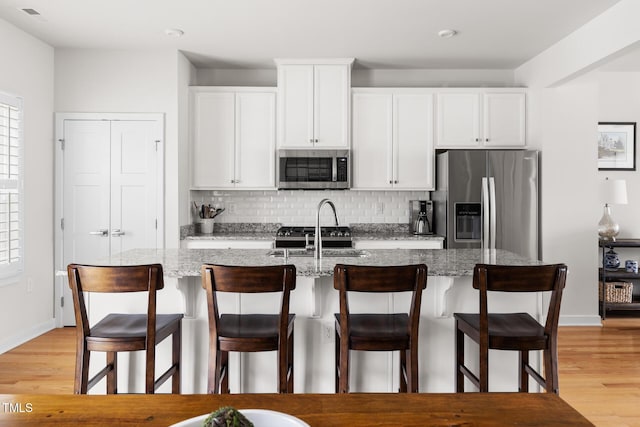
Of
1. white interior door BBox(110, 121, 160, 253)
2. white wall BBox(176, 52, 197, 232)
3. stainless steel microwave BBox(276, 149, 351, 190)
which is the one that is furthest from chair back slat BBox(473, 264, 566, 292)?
white interior door BBox(110, 121, 160, 253)

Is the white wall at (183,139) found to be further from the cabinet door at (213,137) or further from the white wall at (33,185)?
the white wall at (33,185)

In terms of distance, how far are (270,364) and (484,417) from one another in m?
1.78

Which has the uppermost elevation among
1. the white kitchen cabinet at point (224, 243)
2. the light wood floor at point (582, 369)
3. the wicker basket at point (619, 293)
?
the white kitchen cabinet at point (224, 243)

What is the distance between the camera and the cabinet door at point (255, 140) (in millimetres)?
4969

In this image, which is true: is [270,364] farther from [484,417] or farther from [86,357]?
[484,417]

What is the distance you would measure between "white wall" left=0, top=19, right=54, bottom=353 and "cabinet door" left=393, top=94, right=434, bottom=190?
3.53 metres

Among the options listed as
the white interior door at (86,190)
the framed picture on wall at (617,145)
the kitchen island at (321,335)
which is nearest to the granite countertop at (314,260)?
the kitchen island at (321,335)

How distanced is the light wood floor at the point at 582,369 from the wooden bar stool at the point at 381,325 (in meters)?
1.39

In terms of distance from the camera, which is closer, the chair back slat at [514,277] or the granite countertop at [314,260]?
the chair back slat at [514,277]

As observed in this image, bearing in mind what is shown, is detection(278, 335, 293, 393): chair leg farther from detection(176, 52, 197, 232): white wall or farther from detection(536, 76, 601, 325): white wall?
detection(536, 76, 601, 325): white wall

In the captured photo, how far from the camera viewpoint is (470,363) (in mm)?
2654

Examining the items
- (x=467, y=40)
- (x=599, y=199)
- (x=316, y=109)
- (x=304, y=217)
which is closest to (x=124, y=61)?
(x=316, y=109)

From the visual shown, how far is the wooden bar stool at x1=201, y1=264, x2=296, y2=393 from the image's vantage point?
207 cm

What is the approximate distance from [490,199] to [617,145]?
7.05ft
